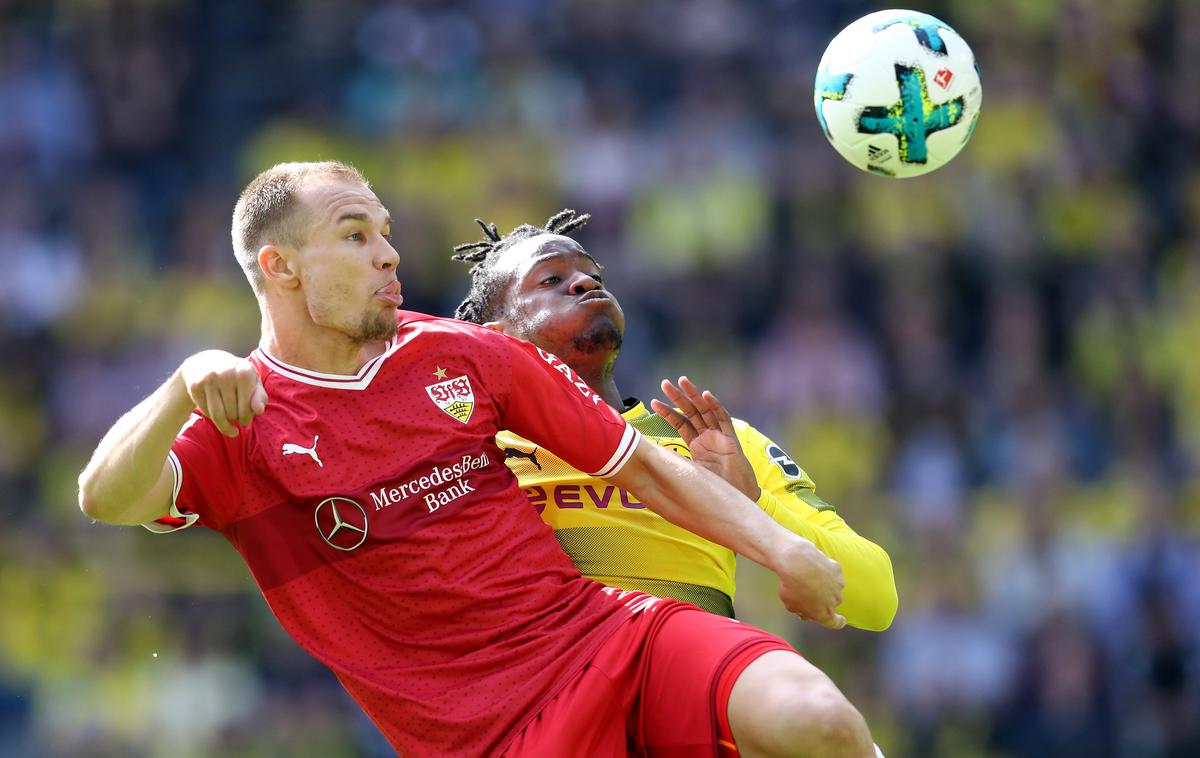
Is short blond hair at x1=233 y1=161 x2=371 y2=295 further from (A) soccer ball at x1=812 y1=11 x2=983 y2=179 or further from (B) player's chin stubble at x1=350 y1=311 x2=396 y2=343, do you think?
(A) soccer ball at x1=812 y1=11 x2=983 y2=179

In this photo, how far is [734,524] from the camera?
15.2 feet

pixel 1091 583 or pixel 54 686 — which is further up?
pixel 1091 583

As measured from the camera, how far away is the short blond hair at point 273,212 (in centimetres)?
481

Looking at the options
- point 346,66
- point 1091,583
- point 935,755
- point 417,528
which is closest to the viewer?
point 417,528

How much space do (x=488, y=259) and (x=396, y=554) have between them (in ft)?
6.75

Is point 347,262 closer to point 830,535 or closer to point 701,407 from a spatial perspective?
point 701,407

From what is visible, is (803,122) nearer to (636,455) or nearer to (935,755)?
(935,755)

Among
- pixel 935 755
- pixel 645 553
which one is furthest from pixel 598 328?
pixel 935 755

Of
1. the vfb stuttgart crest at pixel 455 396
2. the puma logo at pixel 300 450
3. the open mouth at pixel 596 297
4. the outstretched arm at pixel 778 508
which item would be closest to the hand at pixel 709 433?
the outstretched arm at pixel 778 508

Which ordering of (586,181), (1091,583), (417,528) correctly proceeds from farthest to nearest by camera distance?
1. (586,181)
2. (1091,583)
3. (417,528)

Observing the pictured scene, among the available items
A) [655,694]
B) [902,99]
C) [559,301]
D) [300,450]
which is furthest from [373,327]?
[902,99]

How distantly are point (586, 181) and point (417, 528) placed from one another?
9.05 m

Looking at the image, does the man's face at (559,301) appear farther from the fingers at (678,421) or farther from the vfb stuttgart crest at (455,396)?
the vfb stuttgart crest at (455,396)

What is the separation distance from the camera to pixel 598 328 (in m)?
5.66
